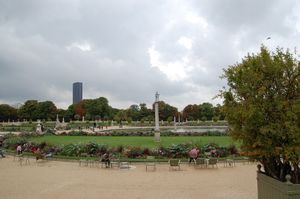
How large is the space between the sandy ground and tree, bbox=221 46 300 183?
9.57 feet

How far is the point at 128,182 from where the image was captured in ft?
48.2

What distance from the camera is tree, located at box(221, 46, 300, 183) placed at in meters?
8.97

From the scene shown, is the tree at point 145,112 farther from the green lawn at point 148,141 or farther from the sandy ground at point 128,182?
the sandy ground at point 128,182

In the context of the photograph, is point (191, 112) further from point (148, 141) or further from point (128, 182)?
point (128, 182)

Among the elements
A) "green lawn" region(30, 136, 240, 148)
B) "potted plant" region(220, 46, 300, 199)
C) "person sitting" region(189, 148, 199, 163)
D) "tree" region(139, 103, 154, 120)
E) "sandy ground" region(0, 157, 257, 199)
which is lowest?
"sandy ground" region(0, 157, 257, 199)

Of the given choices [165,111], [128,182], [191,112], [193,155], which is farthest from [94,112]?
[128,182]

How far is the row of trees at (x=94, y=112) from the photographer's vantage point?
341 ft

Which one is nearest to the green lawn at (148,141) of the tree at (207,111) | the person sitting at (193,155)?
the person sitting at (193,155)

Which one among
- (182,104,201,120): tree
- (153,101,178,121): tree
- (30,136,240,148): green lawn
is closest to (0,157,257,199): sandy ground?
(30,136,240,148): green lawn

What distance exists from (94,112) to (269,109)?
102 metres

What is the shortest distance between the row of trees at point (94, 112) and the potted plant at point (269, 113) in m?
89.8

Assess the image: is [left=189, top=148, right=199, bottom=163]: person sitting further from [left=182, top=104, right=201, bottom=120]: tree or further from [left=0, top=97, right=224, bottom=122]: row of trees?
[left=182, top=104, right=201, bottom=120]: tree

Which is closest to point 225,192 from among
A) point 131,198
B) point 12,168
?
point 131,198

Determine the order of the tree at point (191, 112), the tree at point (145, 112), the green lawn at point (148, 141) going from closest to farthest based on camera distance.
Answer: the green lawn at point (148, 141), the tree at point (145, 112), the tree at point (191, 112)
